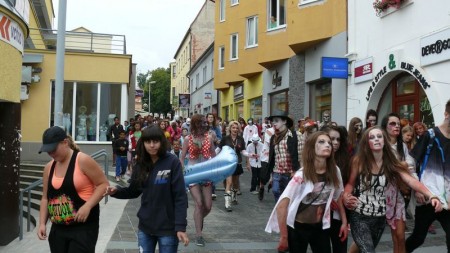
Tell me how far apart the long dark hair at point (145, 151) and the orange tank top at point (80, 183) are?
1.55ft

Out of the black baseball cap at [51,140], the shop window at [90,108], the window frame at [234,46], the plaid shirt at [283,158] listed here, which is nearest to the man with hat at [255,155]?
the plaid shirt at [283,158]

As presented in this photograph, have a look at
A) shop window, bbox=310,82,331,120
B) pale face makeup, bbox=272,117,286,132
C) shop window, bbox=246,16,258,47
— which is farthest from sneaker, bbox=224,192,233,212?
shop window, bbox=246,16,258,47

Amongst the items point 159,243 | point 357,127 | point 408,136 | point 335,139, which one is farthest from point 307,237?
point 408,136

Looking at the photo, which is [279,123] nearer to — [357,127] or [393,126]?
[357,127]

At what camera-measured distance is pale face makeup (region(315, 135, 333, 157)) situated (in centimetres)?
439

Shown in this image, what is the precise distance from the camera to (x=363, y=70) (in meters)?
14.4

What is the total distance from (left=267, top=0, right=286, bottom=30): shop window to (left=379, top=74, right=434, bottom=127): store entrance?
8346mm

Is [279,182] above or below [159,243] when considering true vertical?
above

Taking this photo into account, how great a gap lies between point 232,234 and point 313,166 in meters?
3.94

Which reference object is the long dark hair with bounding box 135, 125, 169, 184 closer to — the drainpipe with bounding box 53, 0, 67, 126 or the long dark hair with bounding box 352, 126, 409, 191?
the long dark hair with bounding box 352, 126, 409, 191

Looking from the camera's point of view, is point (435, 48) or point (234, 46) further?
point (234, 46)

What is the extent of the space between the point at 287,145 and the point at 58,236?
186 inches

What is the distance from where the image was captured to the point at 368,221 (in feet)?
15.5

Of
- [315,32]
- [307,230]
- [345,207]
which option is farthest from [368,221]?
[315,32]
